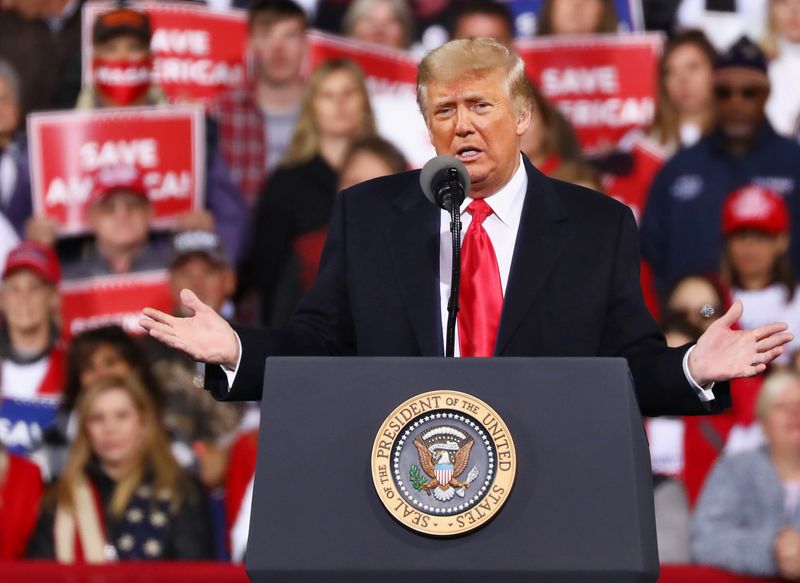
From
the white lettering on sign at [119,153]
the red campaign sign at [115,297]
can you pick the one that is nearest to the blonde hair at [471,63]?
the red campaign sign at [115,297]

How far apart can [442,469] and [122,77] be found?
458cm

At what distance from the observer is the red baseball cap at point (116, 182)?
6.15 metres

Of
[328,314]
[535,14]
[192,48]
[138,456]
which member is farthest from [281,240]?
[328,314]

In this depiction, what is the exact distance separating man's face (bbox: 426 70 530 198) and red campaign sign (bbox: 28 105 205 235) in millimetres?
3779

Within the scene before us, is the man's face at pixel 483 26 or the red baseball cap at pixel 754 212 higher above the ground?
the man's face at pixel 483 26

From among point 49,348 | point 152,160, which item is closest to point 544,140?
point 152,160

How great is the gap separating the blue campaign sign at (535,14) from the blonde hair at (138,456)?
2.44m

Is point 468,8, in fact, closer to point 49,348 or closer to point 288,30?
point 288,30

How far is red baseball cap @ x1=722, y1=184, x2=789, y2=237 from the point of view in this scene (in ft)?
18.4

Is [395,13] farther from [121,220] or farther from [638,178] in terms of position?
[121,220]

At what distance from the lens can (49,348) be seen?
5793mm

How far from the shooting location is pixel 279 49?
6402mm

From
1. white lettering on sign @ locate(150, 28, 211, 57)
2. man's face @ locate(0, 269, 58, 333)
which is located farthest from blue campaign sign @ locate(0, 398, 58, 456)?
white lettering on sign @ locate(150, 28, 211, 57)

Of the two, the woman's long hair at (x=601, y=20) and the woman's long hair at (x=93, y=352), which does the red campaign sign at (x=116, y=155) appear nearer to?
the woman's long hair at (x=93, y=352)
